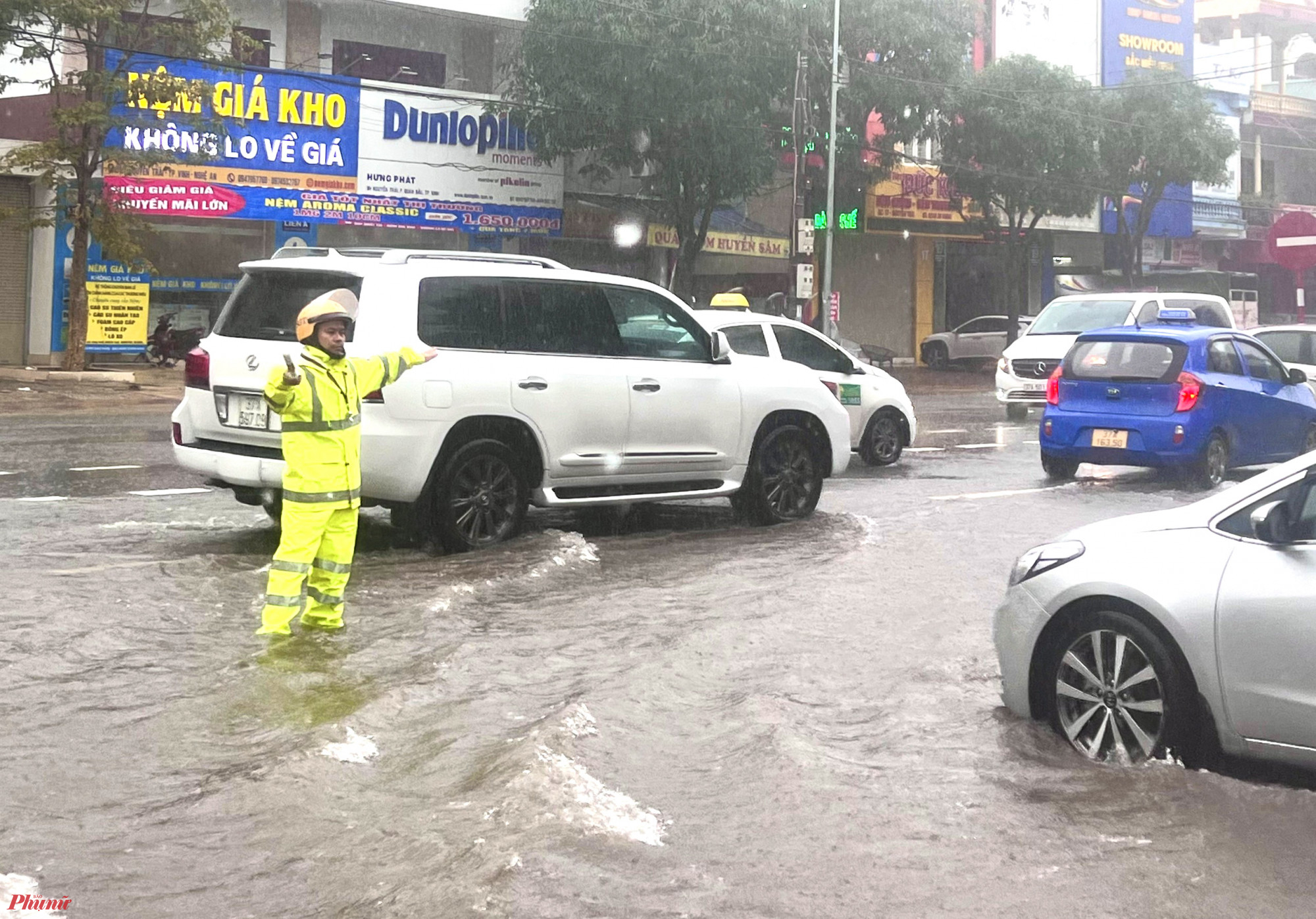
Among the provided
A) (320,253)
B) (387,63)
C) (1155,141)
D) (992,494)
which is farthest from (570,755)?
(1155,141)

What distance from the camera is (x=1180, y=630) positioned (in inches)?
220

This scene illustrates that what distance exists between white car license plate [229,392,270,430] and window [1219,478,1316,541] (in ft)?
18.5

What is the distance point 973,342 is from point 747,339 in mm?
27284

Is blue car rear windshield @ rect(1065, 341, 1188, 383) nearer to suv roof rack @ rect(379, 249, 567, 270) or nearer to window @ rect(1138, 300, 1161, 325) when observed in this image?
suv roof rack @ rect(379, 249, 567, 270)

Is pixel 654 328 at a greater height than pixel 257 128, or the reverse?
pixel 257 128

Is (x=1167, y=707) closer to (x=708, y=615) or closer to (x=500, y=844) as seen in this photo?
(x=500, y=844)

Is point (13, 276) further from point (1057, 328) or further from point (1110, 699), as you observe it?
point (1110, 699)

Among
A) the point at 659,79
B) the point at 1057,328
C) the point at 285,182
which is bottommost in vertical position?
the point at 1057,328

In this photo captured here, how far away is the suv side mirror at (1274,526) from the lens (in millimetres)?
5344

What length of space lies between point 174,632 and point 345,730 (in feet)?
6.66

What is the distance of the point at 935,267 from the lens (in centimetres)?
4647

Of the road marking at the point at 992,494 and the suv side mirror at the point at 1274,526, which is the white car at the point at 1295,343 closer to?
the road marking at the point at 992,494

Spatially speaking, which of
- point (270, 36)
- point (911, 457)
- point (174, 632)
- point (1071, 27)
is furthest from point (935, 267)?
point (174, 632)

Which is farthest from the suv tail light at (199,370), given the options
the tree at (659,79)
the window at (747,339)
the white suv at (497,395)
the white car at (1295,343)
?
the tree at (659,79)
